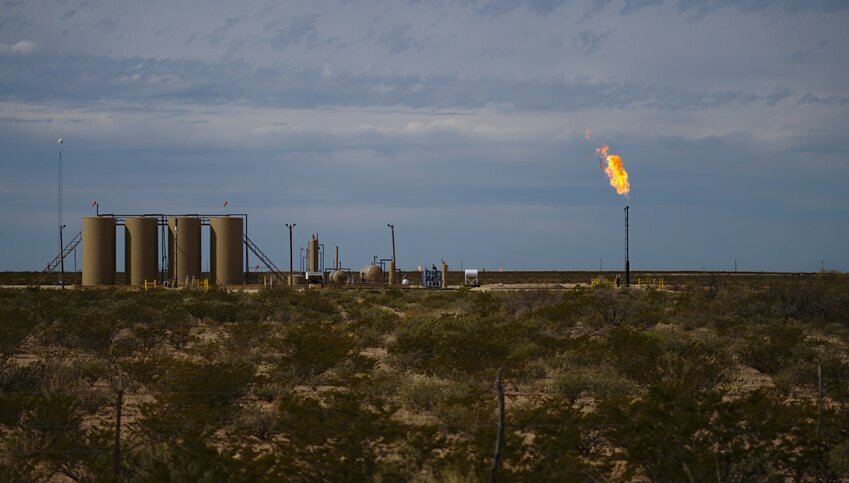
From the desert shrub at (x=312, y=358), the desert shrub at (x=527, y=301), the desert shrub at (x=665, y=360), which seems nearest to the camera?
the desert shrub at (x=665, y=360)

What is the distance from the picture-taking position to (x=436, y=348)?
20844 mm

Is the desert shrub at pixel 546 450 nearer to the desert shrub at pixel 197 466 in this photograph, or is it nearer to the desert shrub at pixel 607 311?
the desert shrub at pixel 197 466

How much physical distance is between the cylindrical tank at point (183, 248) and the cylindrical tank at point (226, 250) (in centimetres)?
122

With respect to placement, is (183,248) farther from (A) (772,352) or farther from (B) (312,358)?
(A) (772,352)

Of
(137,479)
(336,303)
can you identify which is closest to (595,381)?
(137,479)

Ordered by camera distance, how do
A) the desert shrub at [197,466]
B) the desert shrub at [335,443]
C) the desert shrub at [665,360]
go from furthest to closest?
1. the desert shrub at [665,360]
2. the desert shrub at [335,443]
3. the desert shrub at [197,466]

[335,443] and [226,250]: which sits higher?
[226,250]

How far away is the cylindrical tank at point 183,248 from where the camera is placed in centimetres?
6375

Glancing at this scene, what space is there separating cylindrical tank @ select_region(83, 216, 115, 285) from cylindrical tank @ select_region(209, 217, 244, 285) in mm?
7672

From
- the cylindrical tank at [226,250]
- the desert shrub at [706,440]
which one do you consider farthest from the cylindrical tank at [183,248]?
the desert shrub at [706,440]

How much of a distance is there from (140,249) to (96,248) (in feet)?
10.8

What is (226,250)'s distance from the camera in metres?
64.1

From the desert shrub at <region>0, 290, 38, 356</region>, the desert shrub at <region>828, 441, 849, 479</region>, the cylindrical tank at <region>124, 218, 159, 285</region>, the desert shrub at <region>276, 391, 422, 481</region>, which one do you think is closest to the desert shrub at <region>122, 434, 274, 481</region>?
the desert shrub at <region>276, 391, 422, 481</region>

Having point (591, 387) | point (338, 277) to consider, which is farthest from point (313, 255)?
point (591, 387)
